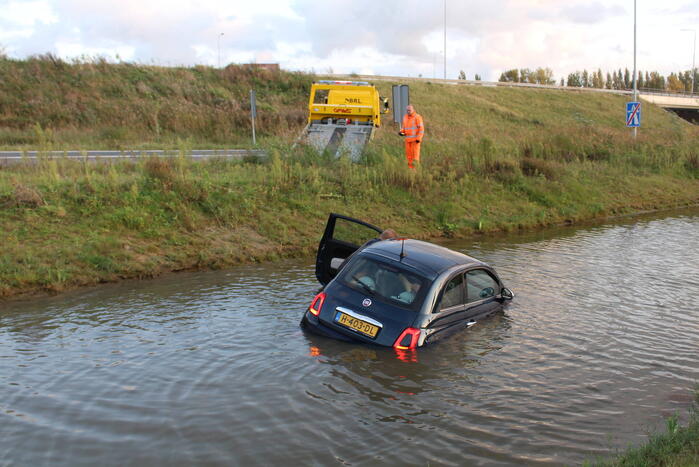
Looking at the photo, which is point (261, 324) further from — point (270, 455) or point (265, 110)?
point (265, 110)

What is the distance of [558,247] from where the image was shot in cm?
1465

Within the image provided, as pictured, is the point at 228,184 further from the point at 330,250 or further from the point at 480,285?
the point at 480,285

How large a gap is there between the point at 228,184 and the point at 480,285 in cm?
793

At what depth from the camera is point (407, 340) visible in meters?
A: 7.08

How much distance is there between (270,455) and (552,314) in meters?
5.53

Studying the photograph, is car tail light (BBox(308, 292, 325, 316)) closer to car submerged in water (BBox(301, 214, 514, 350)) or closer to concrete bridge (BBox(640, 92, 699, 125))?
car submerged in water (BBox(301, 214, 514, 350))

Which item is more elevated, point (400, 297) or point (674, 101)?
point (674, 101)

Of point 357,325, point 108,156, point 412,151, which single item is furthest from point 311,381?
point 108,156

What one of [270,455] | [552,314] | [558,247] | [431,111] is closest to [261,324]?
[270,455]

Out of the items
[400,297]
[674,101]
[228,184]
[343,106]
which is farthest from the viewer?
[674,101]

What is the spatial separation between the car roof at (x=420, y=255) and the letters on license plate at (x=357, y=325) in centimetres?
94

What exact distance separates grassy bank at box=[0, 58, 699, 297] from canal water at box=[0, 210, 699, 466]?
5.78ft

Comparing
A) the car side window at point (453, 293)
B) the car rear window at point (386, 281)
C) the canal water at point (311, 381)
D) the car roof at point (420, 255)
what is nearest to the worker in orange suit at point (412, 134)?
the canal water at point (311, 381)

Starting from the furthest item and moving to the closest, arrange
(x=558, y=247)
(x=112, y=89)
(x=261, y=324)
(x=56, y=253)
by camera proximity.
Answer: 1. (x=112, y=89)
2. (x=558, y=247)
3. (x=56, y=253)
4. (x=261, y=324)
